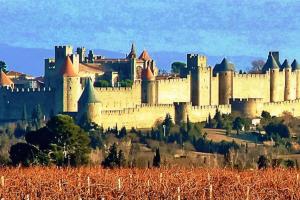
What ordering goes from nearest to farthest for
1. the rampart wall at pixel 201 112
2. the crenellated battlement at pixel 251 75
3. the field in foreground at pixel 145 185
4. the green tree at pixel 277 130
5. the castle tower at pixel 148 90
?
the field in foreground at pixel 145 185 < the green tree at pixel 277 130 < the rampart wall at pixel 201 112 < the castle tower at pixel 148 90 < the crenellated battlement at pixel 251 75

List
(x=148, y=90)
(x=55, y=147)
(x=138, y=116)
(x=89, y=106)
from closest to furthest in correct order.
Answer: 1. (x=55, y=147)
2. (x=89, y=106)
3. (x=138, y=116)
4. (x=148, y=90)

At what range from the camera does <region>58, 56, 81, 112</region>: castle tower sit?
6078cm

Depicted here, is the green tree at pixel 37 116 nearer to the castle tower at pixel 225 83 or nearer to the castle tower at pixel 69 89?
the castle tower at pixel 69 89

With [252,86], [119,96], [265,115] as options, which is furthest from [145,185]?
[252,86]

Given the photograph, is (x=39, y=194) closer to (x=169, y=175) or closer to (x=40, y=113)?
(x=169, y=175)

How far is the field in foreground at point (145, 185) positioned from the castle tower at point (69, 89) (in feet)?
103

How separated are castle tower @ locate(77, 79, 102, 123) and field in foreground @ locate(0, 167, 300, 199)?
27286 mm

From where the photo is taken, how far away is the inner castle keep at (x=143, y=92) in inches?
2375

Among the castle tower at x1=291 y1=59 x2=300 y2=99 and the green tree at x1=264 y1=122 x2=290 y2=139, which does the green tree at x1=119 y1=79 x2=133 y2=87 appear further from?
the castle tower at x1=291 y1=59 x2=300 y2=99

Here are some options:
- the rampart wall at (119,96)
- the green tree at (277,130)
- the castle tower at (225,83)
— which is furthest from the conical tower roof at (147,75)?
the green tree at (277,130)

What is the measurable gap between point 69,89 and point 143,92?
448 cm

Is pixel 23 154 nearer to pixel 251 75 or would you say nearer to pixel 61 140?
pixel 61 140

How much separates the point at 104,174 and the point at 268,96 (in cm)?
4426

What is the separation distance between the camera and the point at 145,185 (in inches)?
1028
